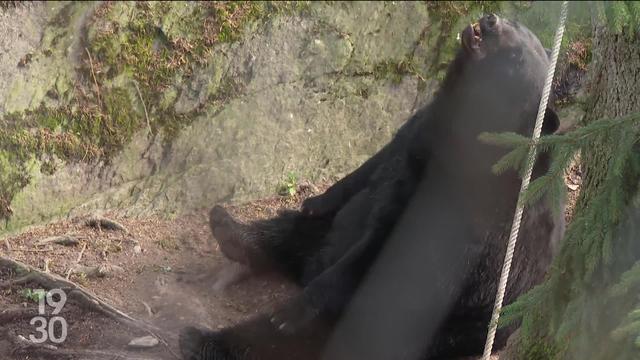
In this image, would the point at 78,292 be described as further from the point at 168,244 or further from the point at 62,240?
the point at 168,244

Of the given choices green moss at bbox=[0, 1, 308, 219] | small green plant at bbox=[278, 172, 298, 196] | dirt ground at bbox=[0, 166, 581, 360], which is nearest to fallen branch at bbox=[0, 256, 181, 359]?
dirt ground at bbox=[0, 166, 581, 360]

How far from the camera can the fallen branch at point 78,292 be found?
499 cm

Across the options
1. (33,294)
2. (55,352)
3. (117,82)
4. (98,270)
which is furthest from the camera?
(117,82)

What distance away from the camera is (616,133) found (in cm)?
276

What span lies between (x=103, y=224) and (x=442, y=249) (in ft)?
7.67

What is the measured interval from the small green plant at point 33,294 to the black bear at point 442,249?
871mm

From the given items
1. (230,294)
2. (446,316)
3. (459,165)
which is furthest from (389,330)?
(230,294)

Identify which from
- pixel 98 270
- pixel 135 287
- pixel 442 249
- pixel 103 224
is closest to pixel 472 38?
pixel 442 249

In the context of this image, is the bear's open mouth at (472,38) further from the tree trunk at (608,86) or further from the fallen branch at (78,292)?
the fallen branch at (78,292)

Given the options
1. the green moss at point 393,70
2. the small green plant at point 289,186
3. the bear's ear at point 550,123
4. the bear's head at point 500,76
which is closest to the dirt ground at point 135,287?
the small green plant at point 289,186

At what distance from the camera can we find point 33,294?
16.6 feet

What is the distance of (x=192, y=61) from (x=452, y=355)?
290cm

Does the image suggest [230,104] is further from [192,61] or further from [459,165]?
[459,165]

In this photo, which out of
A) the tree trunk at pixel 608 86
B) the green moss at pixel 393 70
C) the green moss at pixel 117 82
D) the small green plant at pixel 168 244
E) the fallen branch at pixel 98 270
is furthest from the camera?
the green moss at pixel 393 70
